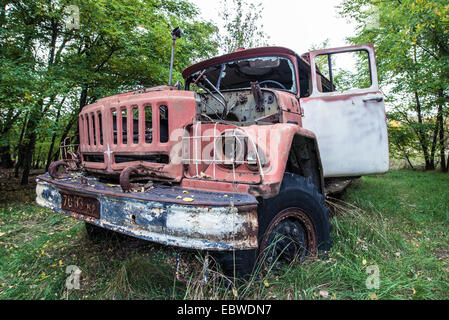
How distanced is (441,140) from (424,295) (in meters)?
9.08

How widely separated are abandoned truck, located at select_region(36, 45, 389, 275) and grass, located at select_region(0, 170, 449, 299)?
20 centimetres

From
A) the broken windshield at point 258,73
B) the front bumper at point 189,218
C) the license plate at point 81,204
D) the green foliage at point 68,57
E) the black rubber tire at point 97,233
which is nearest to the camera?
the front bumper at point 189,218

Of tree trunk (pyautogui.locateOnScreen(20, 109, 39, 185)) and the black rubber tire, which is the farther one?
tree trunk (pyautogui.locateOnScreen(20, 109, 39, 185))

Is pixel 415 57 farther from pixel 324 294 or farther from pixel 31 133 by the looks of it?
pixel 31 133

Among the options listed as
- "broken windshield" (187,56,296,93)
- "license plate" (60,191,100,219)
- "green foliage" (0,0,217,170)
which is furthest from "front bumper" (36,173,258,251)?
"green foliage" (0,0,217,170)

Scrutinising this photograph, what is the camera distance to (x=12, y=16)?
4719mm

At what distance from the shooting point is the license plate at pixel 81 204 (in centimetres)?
179

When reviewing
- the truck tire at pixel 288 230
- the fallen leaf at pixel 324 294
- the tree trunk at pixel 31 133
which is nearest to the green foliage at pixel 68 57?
the tree trunk at pixel 31 133

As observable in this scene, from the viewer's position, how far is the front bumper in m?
1.41

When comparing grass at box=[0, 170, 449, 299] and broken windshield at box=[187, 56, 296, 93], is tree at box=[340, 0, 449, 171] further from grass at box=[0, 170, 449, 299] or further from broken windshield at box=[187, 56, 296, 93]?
grass at box=[0, 170, 449, 299]

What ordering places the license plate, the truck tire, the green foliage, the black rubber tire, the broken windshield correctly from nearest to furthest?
the truck tire
the license plate
the black rubber tire
the broken windshield
the green foliage

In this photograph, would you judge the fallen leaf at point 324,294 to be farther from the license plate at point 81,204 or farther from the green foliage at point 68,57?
the green foliage at point 68,57
